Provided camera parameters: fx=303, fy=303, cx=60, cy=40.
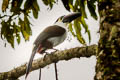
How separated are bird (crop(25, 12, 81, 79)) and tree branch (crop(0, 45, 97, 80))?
20cm

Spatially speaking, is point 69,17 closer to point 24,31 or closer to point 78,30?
point 78,30

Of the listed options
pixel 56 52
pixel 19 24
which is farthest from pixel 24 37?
pixel 56 52

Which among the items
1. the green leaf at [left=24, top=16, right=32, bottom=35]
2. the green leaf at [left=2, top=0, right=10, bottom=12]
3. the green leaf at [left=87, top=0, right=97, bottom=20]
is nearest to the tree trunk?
the green leaf at [left=87, top=0, right=97, bottom=20]

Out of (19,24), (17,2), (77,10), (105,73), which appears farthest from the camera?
→ (19,24)

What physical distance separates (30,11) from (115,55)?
2.52m

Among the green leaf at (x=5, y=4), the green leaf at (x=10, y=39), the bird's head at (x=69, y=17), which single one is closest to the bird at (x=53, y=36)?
the bird's head at (x=69, y=17)

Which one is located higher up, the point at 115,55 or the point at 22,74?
the point at 115,55

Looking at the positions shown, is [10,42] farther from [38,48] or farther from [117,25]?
[117,25]

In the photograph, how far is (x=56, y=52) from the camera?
3111mm

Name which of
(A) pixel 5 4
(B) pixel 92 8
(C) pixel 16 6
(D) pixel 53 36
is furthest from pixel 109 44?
(A) pixel 5 4

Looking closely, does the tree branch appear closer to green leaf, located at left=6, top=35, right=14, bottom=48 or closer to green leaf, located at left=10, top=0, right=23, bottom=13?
green leaf, located at left=6, top=35, right=14, bottom=48

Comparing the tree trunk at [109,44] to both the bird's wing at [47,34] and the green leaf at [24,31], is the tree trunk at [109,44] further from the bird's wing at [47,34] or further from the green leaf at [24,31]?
the green leaf at [24,31]

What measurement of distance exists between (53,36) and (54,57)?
0.69 m

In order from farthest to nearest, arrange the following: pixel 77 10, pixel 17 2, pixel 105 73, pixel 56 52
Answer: pixel 77 10
pixel 17 2
pixel 56 52
pixel 105 73
